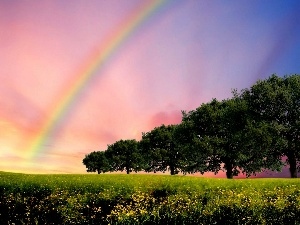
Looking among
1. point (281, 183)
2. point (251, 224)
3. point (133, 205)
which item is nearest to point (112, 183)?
Result: point (133, 205)

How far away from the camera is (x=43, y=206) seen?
18453 millimetres

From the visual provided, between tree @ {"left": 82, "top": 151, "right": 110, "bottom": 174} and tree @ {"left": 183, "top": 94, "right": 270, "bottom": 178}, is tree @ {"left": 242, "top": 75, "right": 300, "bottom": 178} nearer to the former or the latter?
tree @ {"left": 183, "top": 94, "right": 270, "bottom": 178}

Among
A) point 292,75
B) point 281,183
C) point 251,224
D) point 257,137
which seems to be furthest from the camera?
point 292,75

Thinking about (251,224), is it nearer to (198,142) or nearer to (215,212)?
(215,212)

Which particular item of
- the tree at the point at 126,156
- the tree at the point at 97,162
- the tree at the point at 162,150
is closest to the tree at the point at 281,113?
the tree at the point at 162,150

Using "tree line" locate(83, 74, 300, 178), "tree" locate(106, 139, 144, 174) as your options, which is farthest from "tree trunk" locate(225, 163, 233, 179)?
"tree" locate(106, 139, 144, 174)

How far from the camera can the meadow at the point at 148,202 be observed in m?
16.5

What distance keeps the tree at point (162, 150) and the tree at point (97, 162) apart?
59.6ft

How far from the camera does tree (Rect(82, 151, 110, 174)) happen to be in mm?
102688

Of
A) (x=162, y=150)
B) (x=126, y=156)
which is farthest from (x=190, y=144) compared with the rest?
(x=126, y=156)

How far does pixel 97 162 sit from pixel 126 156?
13.3 m

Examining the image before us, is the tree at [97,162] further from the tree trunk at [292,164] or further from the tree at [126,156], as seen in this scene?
the tree trunk at [292,164]

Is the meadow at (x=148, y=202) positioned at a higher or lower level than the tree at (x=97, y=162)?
lower

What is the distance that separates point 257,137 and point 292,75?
37.5 ft
